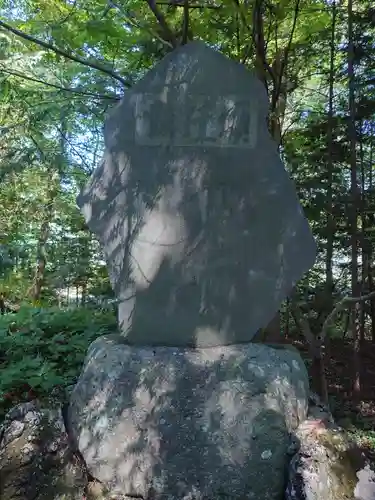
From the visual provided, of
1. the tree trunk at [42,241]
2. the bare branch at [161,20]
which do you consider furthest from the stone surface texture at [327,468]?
the tree trunk at [42,241]

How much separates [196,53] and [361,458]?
224cm

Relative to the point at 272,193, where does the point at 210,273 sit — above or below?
below

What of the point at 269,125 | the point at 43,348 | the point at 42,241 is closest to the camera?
the point at 43,348

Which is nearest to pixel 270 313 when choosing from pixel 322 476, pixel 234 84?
pixel 322 476

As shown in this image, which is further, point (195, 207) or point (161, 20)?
point (161, 20)

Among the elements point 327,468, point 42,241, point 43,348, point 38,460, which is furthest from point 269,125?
point 42,241

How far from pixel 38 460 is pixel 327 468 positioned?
1.37 metres

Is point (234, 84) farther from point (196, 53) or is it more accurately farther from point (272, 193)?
point (272, 193)

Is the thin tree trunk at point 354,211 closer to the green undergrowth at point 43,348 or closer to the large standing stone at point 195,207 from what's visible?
the large standing stone at point 195,207

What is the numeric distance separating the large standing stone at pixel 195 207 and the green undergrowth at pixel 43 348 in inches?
38.0

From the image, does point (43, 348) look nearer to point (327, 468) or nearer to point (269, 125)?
point (327, 468)

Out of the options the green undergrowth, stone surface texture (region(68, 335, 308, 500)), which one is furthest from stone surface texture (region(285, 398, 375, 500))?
the green undergrowth

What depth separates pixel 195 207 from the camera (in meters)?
2.45

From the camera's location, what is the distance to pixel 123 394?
2264mm
